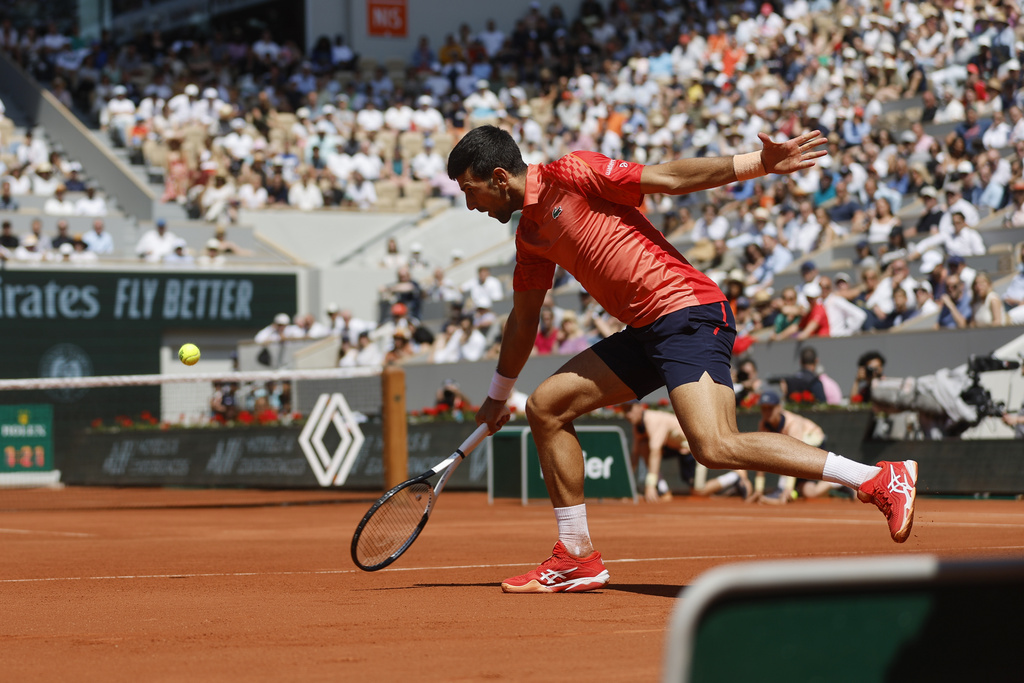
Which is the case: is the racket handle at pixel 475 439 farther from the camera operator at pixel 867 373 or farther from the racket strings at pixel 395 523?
the camera operator at pixel 867 373

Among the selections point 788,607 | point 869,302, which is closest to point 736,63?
point 869,302

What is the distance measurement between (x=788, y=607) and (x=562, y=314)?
1801cm

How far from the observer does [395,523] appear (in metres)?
6.50

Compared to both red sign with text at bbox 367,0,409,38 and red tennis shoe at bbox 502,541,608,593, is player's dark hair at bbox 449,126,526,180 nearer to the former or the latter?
red tennis shoe at bbox 502,541,608,593

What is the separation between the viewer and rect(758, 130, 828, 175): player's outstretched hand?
5.04m

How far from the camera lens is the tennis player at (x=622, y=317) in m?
5.12

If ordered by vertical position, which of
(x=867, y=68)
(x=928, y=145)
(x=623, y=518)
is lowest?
(x=623, y=518)

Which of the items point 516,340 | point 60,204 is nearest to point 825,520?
point 516,340

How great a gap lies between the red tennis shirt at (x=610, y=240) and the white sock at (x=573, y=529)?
897 mm

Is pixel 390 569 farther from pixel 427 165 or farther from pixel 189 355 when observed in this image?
pixel 427 165

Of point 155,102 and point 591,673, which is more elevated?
point 155,102

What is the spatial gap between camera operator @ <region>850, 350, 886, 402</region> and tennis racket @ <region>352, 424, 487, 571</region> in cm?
922

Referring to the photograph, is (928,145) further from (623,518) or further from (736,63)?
(623,518)

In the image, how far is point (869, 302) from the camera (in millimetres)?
16594
